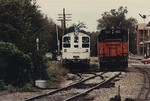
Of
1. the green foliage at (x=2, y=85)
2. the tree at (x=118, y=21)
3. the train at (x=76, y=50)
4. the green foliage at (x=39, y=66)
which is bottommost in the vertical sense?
the green foliage at (x=2, y=85)

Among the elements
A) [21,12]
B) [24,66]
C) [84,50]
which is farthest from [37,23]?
[24,66]

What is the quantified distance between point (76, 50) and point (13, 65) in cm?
1701

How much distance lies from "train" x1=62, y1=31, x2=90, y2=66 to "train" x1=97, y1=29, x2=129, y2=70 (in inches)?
44.4

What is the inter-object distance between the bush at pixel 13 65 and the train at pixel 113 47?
16301 mm

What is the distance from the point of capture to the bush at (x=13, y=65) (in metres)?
23.7

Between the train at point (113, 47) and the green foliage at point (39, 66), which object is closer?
the green foliage at point (39, 66)

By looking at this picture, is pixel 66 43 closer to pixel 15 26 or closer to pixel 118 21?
pixel 15 26

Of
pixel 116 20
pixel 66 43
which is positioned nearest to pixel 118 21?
pixel 116 20

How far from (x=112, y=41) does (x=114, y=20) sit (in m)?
105

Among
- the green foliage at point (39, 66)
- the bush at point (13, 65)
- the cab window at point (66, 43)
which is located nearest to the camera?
the bush at point (13, 65)

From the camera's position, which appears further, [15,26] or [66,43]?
[66,43]

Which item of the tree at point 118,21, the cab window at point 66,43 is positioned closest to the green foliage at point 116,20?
the tree at point 118,21

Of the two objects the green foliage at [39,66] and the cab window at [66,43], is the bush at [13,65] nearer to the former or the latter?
the green foliage at [39,66]

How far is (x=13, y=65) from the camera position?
24.3 metres
